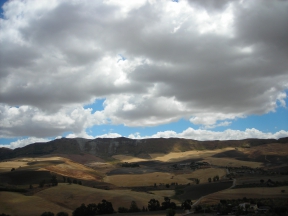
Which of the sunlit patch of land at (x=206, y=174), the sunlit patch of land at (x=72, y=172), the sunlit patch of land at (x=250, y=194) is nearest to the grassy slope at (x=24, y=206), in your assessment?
the sunlit patch of land at (x=250, y=194)

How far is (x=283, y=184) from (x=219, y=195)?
24.7 meters

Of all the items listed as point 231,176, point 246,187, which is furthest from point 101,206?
point 231,176

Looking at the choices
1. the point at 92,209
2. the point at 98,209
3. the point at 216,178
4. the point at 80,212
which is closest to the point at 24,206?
the point at 80,212

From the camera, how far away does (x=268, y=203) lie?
72375mm

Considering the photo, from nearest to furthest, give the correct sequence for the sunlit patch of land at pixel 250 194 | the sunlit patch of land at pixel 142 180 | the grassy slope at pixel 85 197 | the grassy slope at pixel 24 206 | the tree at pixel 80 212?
the tree at pixel 80 212
the grassy slope at pixel 24 206
the sunlit patch of land at pixel 250 194
the grassy slope at pixel 85 197
the sunlit patch of land at pixel 142 180

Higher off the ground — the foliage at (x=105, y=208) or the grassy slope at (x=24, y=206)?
the grassy slope at (x=24, y=206)

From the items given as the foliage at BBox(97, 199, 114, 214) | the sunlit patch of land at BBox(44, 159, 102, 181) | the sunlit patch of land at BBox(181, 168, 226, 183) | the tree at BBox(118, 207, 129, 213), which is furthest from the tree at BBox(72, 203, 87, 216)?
the sunlit patch of land at BBox(181, 168, 226, 183)

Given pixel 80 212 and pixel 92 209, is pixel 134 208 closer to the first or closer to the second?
pixel 92 209

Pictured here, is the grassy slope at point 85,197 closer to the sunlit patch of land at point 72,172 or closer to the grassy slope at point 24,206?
the grassy slope at point 24,206

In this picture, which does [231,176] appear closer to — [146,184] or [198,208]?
[146,184]

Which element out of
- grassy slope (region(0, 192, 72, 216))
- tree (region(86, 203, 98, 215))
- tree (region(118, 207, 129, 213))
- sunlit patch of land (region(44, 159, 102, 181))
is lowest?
tree (region(118, 207, 129, 213))

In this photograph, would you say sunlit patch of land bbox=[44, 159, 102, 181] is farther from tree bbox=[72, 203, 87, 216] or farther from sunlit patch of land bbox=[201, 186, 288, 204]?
sunlit patch of land bbox=[201, 186, 288, 204]

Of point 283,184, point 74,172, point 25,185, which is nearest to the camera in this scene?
point 283,184

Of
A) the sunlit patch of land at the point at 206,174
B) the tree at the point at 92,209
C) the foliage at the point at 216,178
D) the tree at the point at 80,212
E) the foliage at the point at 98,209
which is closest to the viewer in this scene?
the tree at the point at 80,212
